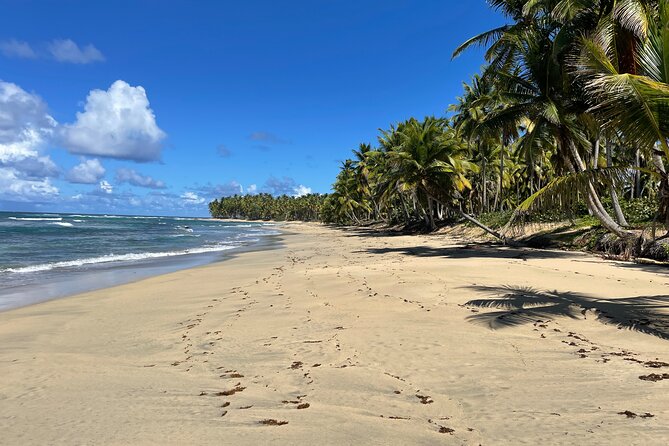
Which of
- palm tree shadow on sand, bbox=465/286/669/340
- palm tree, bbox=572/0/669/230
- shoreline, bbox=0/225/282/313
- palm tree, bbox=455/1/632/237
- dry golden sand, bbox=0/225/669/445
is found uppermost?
palm tree, bbox=455/1/632/237

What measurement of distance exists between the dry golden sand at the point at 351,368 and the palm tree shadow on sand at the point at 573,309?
53 millimetres

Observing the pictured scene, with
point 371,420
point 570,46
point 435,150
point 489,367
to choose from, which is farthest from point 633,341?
point 435,150

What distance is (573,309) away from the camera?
21.8ft

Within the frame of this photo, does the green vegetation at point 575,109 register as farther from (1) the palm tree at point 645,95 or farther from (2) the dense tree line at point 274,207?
(2) the dense tree line at point 274,207

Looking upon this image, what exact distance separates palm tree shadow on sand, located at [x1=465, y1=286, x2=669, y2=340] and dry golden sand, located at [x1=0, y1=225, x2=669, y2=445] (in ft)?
0.17

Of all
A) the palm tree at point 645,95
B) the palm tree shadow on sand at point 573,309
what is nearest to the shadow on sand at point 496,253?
the palm tree shadow on sand at point 573,309

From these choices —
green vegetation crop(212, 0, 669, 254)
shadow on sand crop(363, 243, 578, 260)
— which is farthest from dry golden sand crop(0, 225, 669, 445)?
shadow on sand crop(363, 243, 578, 260)

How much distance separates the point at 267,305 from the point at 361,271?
4755 mm

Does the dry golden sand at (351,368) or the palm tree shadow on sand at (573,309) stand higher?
the palm tree shadow on sand at (573,309)

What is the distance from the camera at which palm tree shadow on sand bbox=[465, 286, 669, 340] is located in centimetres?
570

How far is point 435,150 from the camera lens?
26.8 m

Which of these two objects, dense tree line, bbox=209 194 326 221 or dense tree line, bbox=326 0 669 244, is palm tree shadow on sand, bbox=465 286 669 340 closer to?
dense tree line, bbox=326 0 669 244

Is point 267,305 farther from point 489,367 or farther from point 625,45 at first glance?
point 625,45

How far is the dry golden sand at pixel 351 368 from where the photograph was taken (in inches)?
120
